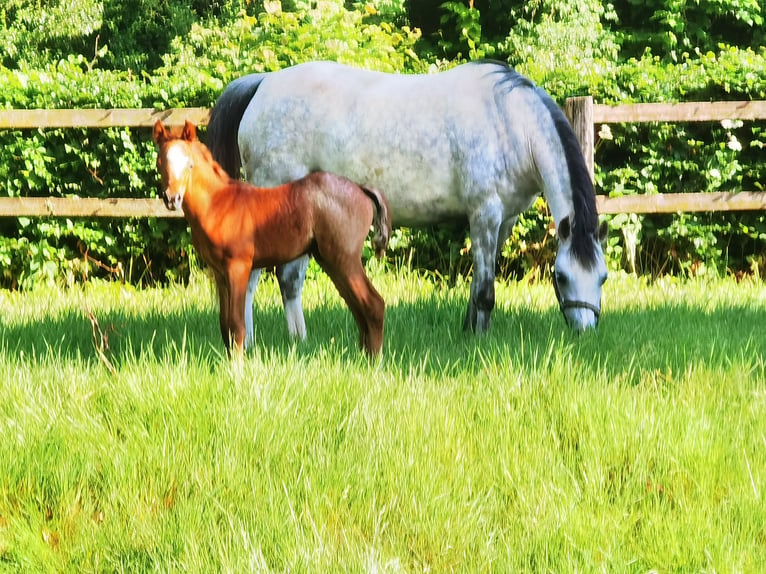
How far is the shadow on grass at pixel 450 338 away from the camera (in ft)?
14.5

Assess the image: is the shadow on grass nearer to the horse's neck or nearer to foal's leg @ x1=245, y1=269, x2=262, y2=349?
foal's leg @ x1=245, y1=269, x2=262, y2=349

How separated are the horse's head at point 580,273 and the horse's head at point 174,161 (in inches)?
88.2

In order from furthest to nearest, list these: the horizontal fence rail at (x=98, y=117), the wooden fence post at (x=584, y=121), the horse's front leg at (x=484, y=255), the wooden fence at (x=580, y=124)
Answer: the horizontal fence rail at (x=98, y=117) → the wooden fence at (x=580, y=124) → the wooden fence post at (x=584, y=121) → the horse's front leg at (x=484, y=255)

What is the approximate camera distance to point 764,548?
281cm

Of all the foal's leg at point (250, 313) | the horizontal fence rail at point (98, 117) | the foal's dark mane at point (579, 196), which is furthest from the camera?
the horizontal fence rail at point (98, 117)

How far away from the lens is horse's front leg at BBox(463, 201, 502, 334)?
17.5 feet

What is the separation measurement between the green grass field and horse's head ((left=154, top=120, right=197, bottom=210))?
0.74m

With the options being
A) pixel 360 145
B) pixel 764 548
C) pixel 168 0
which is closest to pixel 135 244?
pixel 360 145

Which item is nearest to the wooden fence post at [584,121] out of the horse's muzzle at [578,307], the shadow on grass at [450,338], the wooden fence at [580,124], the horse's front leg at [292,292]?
the wooden fence at [580,124]

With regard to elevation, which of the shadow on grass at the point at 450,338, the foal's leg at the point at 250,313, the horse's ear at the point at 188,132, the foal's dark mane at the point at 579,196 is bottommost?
the shadow on grass at the point at 450,338

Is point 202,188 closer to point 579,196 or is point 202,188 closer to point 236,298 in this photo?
point 236,298

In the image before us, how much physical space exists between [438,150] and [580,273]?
115 centimetres

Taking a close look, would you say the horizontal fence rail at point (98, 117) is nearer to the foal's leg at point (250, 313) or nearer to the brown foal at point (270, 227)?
the foal's leg at point (250, 313)

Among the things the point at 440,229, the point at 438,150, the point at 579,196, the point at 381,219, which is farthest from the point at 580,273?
the point at 440,229
